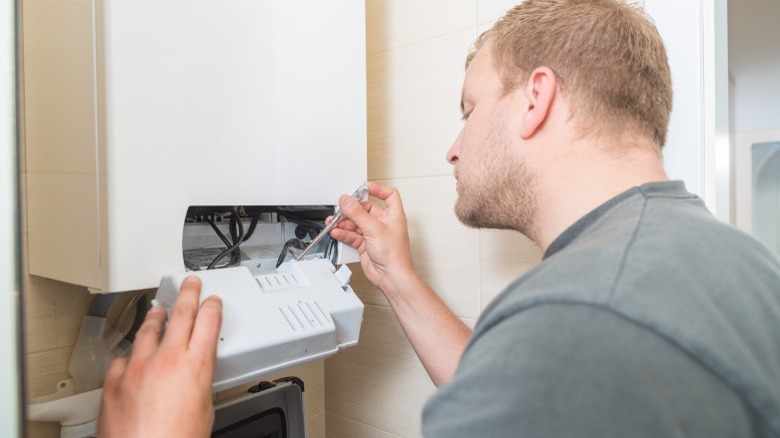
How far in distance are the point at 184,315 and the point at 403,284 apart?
431 millimetres

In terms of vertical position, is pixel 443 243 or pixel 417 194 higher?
pixel 417 194

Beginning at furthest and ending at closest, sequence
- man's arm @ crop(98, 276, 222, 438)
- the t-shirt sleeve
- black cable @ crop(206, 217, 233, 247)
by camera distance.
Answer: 1. black cable @ crop(206, 217, 233, 247)
2. man's arm @ crop(98, 276, 222, 438)
3. the t-shirt sleeve

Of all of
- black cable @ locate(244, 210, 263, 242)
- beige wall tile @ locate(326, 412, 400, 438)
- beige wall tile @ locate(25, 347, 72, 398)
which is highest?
black cable @ locate(244, 210, 263, 242)

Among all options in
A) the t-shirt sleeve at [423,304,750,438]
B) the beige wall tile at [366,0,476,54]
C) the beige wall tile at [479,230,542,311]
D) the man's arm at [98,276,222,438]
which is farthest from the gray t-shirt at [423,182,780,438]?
the beige wall tile at [366,0,476,54]

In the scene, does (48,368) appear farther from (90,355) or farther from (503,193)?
(503,193)

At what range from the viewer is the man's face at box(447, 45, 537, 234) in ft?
2.13

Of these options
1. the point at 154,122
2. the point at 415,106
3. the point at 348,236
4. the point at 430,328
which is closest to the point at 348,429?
the point at 430,328

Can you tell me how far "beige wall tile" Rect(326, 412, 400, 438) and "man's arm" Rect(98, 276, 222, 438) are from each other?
2.37 ft

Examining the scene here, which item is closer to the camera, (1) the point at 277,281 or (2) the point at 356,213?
(1) the point at 277,281

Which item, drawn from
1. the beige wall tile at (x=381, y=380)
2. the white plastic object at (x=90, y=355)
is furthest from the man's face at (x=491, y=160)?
the white plastic object at (x=90, y=355)

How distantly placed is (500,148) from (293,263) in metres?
0.38

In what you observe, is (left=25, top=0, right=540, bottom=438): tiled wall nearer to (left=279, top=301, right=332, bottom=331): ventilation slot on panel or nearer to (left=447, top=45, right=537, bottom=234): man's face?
(left=447, top=45, right=537, bottom=234): man's face

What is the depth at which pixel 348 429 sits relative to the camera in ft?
4.15

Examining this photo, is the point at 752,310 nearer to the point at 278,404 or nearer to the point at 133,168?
the point at 133,168
